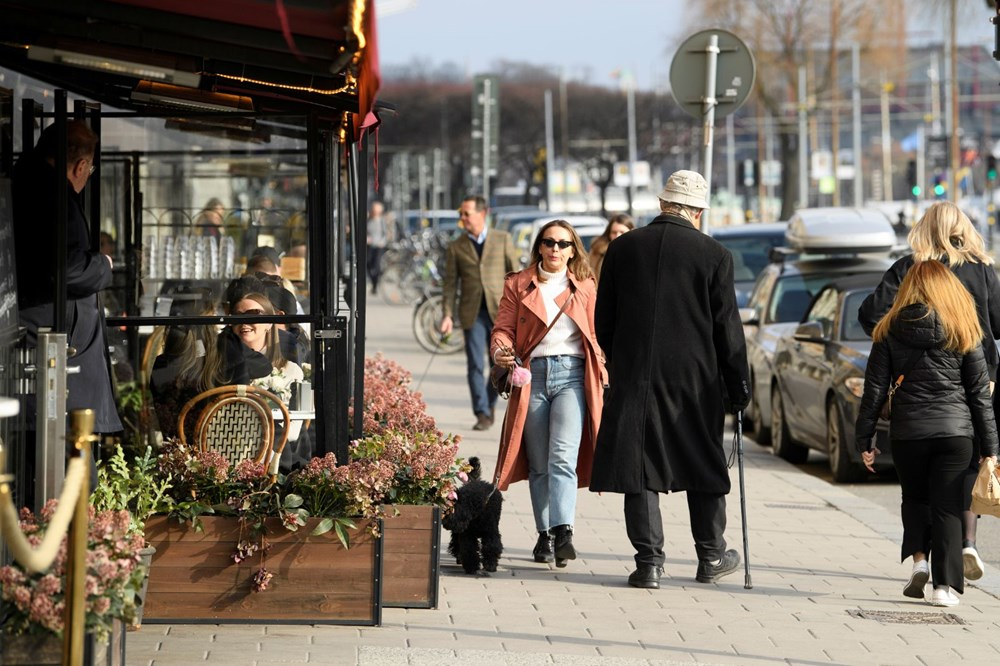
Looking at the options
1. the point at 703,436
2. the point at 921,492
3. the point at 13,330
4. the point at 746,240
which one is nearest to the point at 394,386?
the point at 703,436

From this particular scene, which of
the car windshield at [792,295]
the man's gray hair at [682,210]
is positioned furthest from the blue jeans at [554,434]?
the car windshield at [792,295]

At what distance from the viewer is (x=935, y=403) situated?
7320 millimetres

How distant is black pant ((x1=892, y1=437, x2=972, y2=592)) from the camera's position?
7.31 m

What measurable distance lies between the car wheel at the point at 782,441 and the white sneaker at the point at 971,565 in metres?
5.62

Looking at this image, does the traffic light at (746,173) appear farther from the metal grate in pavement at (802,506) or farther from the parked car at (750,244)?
the metal grate in pavement at (802,506)

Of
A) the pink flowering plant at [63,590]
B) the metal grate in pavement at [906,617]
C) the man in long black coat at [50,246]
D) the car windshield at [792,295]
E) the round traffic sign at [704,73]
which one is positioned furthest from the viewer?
the car windshield at [792,295]

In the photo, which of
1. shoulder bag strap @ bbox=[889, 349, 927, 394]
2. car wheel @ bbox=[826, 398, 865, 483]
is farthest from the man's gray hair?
car wheel @ bbox=[826, 398, 865, 483]

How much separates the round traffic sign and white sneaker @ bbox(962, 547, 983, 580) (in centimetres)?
406

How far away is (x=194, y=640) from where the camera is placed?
6.25 metres

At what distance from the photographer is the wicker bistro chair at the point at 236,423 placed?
763 centimetres

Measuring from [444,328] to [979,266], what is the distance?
6116 millimetres

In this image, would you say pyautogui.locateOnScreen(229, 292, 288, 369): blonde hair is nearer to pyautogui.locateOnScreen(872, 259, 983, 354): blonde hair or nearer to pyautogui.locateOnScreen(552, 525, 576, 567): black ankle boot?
pyautogui.locateOnScreen(552, 525, 576, 567): black ankle boot

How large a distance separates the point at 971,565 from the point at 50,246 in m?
4.37

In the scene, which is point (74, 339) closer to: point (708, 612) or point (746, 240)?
point (708, 612)
